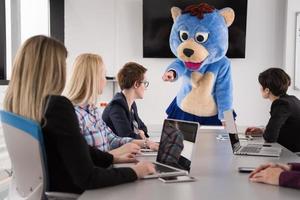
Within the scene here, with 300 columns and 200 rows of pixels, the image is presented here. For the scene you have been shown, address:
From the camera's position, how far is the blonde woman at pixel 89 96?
1.89 m

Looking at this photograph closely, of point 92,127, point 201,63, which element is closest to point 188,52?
point 201,63

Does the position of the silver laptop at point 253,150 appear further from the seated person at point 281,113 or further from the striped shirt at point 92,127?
the striped shirt at point 92,127

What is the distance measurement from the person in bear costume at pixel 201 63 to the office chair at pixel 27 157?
2821 mm

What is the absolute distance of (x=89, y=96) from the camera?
1.89 meters

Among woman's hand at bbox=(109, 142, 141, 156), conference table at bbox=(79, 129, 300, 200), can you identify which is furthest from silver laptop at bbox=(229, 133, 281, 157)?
woman's hand at bbox=(109, 142, 141, 156)

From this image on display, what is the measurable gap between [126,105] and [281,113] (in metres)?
1.04

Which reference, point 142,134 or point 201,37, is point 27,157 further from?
point 201,37

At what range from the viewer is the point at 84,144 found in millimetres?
1378

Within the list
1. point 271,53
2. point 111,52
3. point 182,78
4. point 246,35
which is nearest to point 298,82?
point 271,53

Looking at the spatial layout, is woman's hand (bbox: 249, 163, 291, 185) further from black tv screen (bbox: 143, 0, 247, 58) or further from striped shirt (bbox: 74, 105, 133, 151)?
black tv screen (bbox: 143, 0, 247, 58)

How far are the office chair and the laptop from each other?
1.42 feet

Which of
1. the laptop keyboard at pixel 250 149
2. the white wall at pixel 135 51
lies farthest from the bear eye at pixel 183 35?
the laptop keyboard at pixel 250 149

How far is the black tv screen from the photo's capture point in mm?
4293

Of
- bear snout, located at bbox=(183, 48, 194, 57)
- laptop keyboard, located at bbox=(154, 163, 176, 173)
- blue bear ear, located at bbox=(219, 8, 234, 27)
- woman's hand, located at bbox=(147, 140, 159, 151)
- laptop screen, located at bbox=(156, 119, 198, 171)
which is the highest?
blue bear ear, located at bbox=(219, 8, 234, 27)
